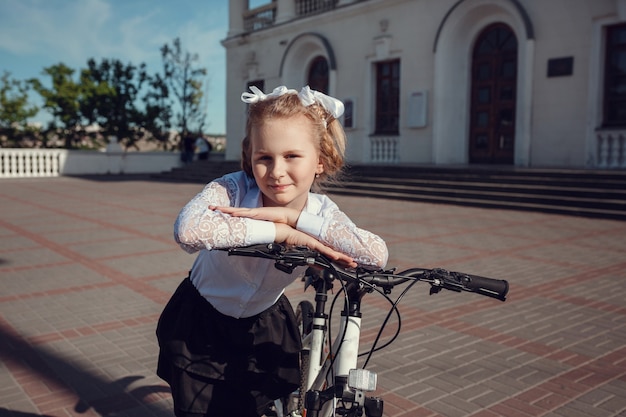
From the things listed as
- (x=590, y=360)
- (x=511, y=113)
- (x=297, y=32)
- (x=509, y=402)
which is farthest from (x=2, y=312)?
(x=297, y=32)

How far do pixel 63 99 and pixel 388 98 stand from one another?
16580 mm

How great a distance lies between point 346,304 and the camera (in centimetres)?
168

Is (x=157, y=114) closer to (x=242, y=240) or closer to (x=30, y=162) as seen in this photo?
(x=30, y=162)

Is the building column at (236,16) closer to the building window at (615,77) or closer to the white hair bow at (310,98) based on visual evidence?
the building window at (615,77)

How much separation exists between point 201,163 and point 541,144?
14293mm

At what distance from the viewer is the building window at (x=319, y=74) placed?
23261 mm

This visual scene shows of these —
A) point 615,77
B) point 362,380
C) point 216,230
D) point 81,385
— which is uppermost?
point 615,77

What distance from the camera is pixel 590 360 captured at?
3979mm

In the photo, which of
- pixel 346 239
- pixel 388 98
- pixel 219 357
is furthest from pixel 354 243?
pixel 388 98

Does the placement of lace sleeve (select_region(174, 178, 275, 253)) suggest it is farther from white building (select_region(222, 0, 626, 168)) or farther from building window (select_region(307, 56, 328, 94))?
building window (select_region(307, 56, 328, 94))

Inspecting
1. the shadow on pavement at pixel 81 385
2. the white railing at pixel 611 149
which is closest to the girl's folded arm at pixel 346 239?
the shadow on pavement at pixel 81 385

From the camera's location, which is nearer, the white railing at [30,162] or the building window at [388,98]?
the building window at [388,98]

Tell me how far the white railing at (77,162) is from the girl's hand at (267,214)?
25831 mm

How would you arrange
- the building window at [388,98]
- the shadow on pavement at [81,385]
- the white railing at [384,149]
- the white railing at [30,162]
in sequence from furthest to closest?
the white railing at [30,162]
the building window at [388,98]
the white railing at [384,149]
the shadow on pavement at [81,385]
